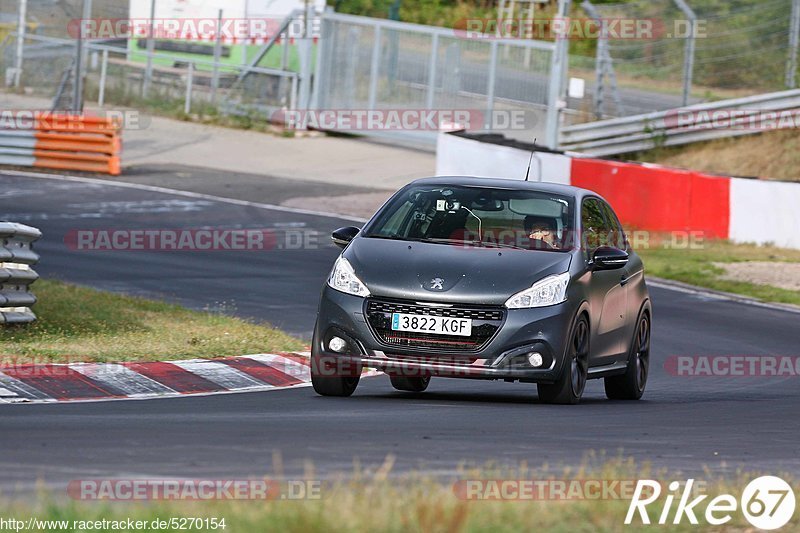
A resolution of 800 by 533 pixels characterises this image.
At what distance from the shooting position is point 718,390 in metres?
12.3

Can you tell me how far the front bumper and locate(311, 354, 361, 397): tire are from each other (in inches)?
8.2

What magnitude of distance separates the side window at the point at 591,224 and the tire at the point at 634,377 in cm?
86

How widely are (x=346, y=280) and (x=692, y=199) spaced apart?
13720 millimetres

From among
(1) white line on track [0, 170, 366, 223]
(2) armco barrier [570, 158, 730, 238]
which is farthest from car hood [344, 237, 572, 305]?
(1) white line on track [0, 170, 366, 223]

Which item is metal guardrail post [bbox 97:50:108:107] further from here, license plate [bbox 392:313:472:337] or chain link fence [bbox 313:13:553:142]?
license plate [bbox 392:313:472:337]

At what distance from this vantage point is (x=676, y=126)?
100ft

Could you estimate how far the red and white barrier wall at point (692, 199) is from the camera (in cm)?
2230

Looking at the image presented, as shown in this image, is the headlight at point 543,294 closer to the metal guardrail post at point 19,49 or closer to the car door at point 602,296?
the car door at point 602,296

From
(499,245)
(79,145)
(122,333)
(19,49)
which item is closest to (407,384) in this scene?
(499,245)

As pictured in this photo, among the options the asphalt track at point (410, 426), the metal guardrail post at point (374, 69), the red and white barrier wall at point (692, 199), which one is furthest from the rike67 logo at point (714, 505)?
the metal guardrail post at point (374, 69)

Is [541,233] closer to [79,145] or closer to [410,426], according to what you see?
[410,426]

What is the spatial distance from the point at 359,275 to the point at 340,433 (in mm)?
2130

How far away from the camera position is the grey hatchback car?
9648mm

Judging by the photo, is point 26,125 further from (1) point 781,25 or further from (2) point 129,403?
(2) point 129,403
